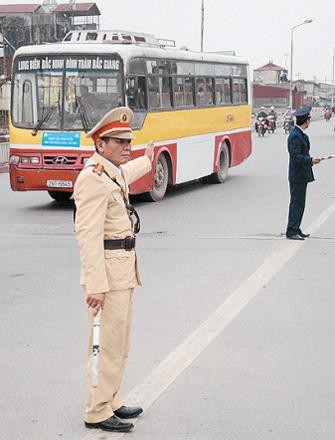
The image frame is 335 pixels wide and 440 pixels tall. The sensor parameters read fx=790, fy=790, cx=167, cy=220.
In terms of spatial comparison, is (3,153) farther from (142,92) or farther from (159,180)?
(142,92)

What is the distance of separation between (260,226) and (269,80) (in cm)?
13389

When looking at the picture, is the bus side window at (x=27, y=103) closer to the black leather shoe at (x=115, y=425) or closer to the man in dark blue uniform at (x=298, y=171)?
the man in dark blue uniform at (x=298, y=171)

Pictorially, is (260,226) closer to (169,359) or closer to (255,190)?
(255,190)

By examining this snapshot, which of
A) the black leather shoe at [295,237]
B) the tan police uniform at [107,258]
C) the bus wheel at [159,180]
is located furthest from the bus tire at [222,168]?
the tan police uniform at [107,258]

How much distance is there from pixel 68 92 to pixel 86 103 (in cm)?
42

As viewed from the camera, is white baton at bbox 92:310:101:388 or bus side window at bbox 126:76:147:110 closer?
white baton at bbox 92:310:101:388

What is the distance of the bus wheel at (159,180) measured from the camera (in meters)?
14.8

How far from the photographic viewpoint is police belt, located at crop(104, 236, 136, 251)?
13.5ft

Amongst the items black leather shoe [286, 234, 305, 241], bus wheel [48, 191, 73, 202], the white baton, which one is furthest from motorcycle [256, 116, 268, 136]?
the white baton

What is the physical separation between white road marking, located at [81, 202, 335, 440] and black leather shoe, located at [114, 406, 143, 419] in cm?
4

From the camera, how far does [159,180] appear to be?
15.0 meters

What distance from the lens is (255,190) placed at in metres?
16.8

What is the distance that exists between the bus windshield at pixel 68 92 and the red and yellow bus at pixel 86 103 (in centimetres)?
2

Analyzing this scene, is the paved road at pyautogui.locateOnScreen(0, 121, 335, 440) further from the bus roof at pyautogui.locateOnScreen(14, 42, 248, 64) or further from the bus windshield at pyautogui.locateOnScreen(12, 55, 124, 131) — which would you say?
the bus roof at pyautogui.locateOnScreen(14, 42, 248, 64)
